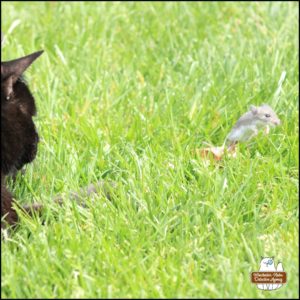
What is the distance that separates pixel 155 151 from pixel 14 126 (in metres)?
0.98

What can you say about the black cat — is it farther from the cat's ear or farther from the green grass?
the green grass

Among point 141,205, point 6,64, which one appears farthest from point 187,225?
point 6,64

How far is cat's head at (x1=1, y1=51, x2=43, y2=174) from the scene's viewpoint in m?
3.91

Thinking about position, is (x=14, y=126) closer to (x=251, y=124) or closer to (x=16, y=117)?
(x=16, y=117)

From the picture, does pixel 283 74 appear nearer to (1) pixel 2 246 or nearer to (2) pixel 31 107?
(2) pixel 31 107

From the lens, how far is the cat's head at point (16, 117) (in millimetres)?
3912

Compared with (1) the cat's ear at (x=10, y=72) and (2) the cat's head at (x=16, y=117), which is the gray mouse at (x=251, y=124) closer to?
(2) the cat's head at (x=16, y=117)

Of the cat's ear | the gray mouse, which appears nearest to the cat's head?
the cat's ear

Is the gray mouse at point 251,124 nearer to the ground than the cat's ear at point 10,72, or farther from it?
nearer to the ground

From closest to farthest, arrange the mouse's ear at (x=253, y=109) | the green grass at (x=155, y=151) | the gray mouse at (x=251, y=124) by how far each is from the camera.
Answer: the green grass at (x=155, y=151)
the gray mouse at (x=251, y=124)
the mouse's ear at (x=253, y=109)

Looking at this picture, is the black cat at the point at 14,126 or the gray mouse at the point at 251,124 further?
the gray mouse at the point at 251,124

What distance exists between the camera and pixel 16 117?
4020 mm

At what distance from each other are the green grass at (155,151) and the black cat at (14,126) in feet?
0.64

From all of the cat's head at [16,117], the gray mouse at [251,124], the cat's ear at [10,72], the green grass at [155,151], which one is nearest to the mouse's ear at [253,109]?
the gray mouse at [251,124]
